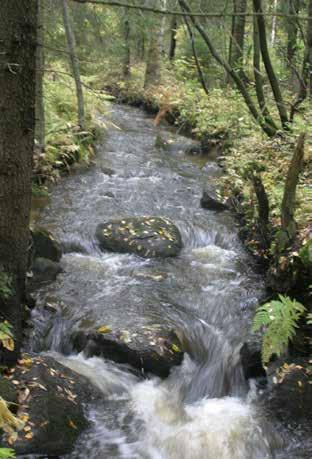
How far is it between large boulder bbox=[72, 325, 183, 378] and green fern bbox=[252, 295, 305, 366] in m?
1.24

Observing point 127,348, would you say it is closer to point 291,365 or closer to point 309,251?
point 291,365

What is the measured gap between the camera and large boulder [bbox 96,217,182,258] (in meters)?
8.43

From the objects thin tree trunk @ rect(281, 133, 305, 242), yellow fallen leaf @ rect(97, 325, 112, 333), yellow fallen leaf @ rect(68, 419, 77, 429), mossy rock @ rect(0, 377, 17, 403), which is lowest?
yellow fallen leaf @ rect(68, 419, 77, 429)

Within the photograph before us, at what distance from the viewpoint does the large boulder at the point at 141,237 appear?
8430 mm

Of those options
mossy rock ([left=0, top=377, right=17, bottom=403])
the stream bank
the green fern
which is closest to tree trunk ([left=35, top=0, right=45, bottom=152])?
the stream bank

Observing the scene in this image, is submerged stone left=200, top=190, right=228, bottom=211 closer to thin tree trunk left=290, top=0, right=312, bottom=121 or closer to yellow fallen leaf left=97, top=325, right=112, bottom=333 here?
thin tree trunk left=290, top=0, right=312, bottom=121

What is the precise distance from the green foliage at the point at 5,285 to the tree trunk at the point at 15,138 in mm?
13

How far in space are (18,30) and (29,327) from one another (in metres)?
3.84

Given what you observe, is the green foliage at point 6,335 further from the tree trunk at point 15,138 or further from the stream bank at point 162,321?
the stream bank at point 162,321

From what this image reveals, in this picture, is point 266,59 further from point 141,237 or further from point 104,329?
point 104,329

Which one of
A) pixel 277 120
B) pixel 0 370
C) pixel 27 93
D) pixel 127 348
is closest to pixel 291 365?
pixel 127 348

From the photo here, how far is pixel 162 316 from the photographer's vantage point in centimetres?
659

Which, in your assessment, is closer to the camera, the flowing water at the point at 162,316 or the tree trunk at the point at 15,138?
the tree trunk at the point at 15,138

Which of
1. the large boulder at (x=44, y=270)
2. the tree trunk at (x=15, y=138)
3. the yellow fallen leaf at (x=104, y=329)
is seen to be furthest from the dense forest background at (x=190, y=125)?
the yellow fallen leaf at (x=104, y=329)
